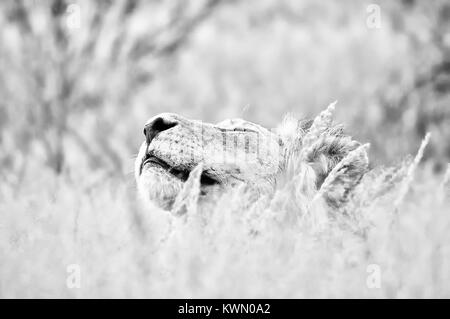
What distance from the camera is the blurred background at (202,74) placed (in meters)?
7.93

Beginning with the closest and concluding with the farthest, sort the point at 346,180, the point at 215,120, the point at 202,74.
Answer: the point at 346,180
the point at 215,120
the point at 202,74

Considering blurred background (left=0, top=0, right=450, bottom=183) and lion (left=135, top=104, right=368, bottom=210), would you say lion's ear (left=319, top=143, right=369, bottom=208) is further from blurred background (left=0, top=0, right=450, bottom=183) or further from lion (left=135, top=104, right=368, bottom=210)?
blurred background (left=0, top=0, right=450, bottom=183)

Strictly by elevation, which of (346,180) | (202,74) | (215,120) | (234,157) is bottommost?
(346,180)

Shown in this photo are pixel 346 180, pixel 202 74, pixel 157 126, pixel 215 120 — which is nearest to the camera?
pixel 157 126

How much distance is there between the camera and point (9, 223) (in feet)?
12.6

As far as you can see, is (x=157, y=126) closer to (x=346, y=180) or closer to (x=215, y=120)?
(x=346, y=180)

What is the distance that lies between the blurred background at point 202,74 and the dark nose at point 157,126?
2.84 meters

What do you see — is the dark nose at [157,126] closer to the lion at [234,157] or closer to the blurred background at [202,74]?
the lion at [234,157]

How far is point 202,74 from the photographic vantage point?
10.7 metres

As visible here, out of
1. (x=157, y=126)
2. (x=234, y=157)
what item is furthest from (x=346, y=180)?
(x=157, y=126)

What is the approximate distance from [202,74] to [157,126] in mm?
6743

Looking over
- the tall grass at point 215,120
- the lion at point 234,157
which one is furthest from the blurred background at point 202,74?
the lion at point 234,157

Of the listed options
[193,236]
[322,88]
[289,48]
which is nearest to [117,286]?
[193,236]
